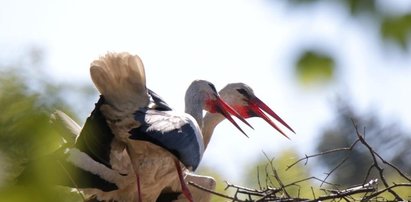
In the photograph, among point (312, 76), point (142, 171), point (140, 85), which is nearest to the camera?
point (312, 76)

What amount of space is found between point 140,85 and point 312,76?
3652 millimetres

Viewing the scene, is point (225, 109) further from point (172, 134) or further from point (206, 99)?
point (172, 134)

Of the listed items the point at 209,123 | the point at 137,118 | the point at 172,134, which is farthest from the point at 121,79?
the point at 209,123

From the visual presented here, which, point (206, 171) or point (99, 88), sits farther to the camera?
point (206, 171)

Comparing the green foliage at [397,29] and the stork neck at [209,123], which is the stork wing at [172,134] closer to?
the stork neck at [209,123]

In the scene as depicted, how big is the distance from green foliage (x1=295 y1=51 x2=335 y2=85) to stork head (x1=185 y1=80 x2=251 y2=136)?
4.86m

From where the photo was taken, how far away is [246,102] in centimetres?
689

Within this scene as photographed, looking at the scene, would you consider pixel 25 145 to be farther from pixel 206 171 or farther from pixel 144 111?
pixel 206 171

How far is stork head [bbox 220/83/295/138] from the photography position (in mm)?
6887

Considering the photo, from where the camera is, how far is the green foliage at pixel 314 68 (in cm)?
111

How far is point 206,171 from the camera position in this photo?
29.0 feet

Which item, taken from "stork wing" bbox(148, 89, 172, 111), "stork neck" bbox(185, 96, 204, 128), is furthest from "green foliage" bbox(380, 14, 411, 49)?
"stork neck" bbox(185, 96, 204, 128)

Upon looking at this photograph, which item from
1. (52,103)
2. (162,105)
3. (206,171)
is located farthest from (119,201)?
(52,103)

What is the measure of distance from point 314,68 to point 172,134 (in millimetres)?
3286
